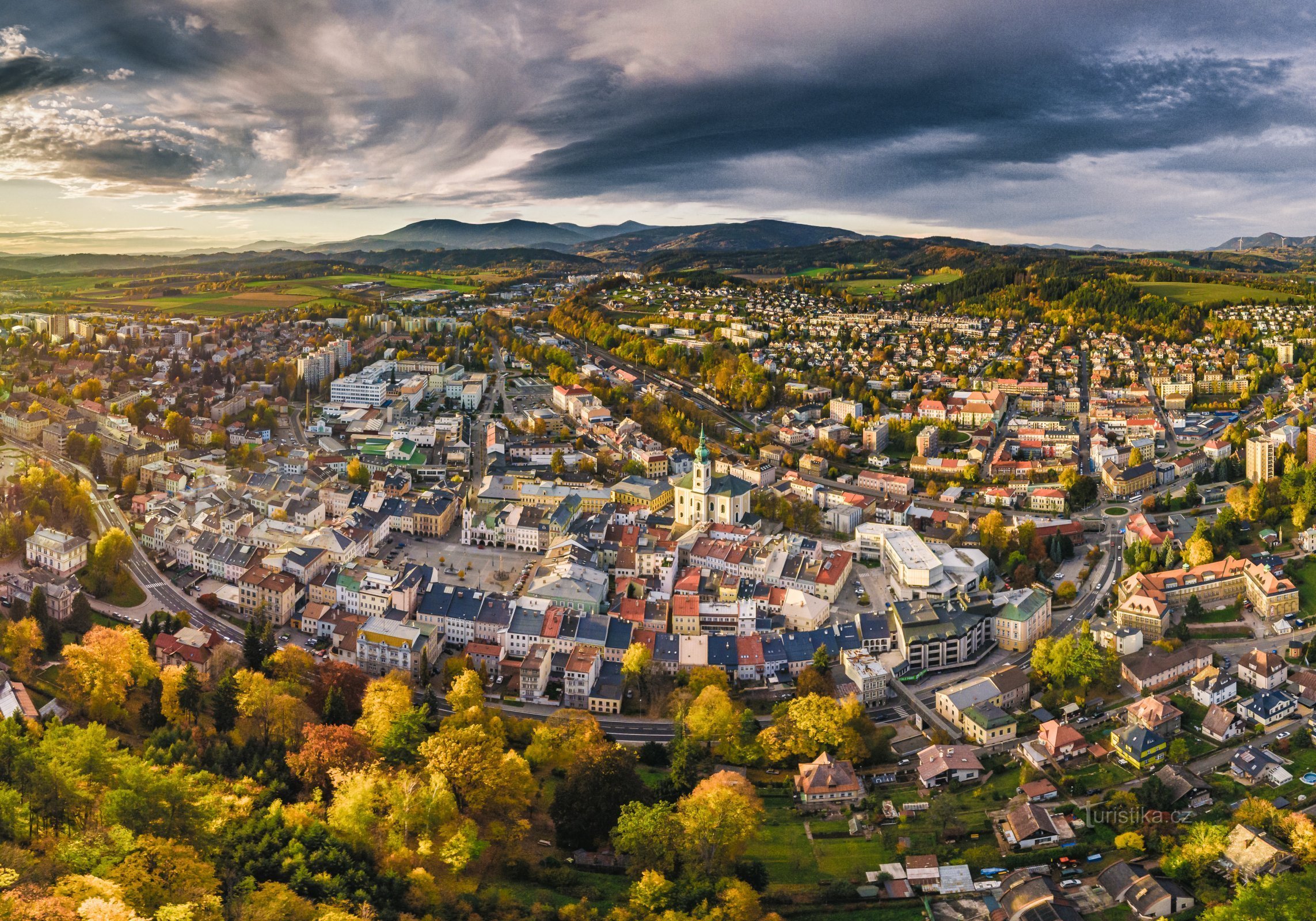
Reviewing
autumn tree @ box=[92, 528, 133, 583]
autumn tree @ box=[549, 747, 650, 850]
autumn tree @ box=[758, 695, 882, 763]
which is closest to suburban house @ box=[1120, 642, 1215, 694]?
autumn tree @ box=[758, 695, 882, 763]

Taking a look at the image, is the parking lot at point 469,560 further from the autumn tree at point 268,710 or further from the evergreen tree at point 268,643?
the autumn tree at point 268,710

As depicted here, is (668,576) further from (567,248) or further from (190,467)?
(567,248)

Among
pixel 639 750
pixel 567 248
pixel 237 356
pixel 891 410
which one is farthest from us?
pixel 567 248

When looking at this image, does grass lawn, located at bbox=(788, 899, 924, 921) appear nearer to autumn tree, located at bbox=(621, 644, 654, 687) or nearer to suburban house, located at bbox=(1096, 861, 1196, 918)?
suburban house, located at bbox=(1096, 861, 1196, 918)

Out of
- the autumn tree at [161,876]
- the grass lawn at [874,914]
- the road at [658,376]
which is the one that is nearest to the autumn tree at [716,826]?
the grass lawn at [874,914]

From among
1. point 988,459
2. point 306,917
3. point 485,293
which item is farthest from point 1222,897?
point 485,293
